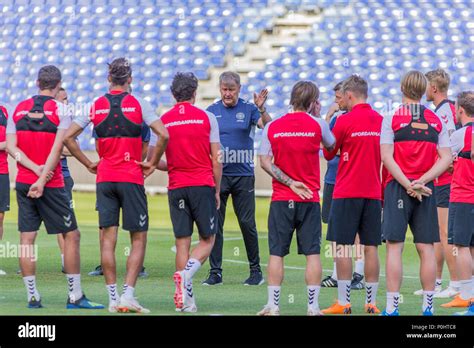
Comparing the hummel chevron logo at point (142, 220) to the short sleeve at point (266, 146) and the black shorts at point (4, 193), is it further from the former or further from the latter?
the black shorts at point (4, 193)

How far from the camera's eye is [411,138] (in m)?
8.20

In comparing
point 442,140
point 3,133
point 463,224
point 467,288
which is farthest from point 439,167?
point 3,133

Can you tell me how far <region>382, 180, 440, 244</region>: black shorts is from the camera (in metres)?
8.20

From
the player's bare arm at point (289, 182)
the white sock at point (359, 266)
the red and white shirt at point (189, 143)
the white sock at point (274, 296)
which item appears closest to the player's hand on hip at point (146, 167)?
the red and white shirt at point (189, 143)

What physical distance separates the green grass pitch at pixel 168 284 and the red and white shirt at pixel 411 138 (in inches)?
55.2

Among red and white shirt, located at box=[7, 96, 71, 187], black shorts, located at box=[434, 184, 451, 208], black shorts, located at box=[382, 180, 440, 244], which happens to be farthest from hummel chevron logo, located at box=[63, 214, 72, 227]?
black shorts, located at box=[434, 184, 451, 208]

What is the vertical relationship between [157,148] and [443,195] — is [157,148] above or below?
above

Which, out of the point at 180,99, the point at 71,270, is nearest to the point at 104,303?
the point at 71,270

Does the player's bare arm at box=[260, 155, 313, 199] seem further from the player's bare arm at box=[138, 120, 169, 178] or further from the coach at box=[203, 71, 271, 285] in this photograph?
the coach at box=[203, 71, 271, 285]

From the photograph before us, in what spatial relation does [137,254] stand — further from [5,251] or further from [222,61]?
[222,61]

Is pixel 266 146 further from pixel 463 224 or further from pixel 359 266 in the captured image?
pixel 359 266

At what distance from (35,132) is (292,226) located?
2.40m

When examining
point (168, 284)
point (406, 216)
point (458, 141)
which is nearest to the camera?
point (406, 216)

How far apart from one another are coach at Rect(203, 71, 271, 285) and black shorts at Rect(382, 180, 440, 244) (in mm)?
2995
